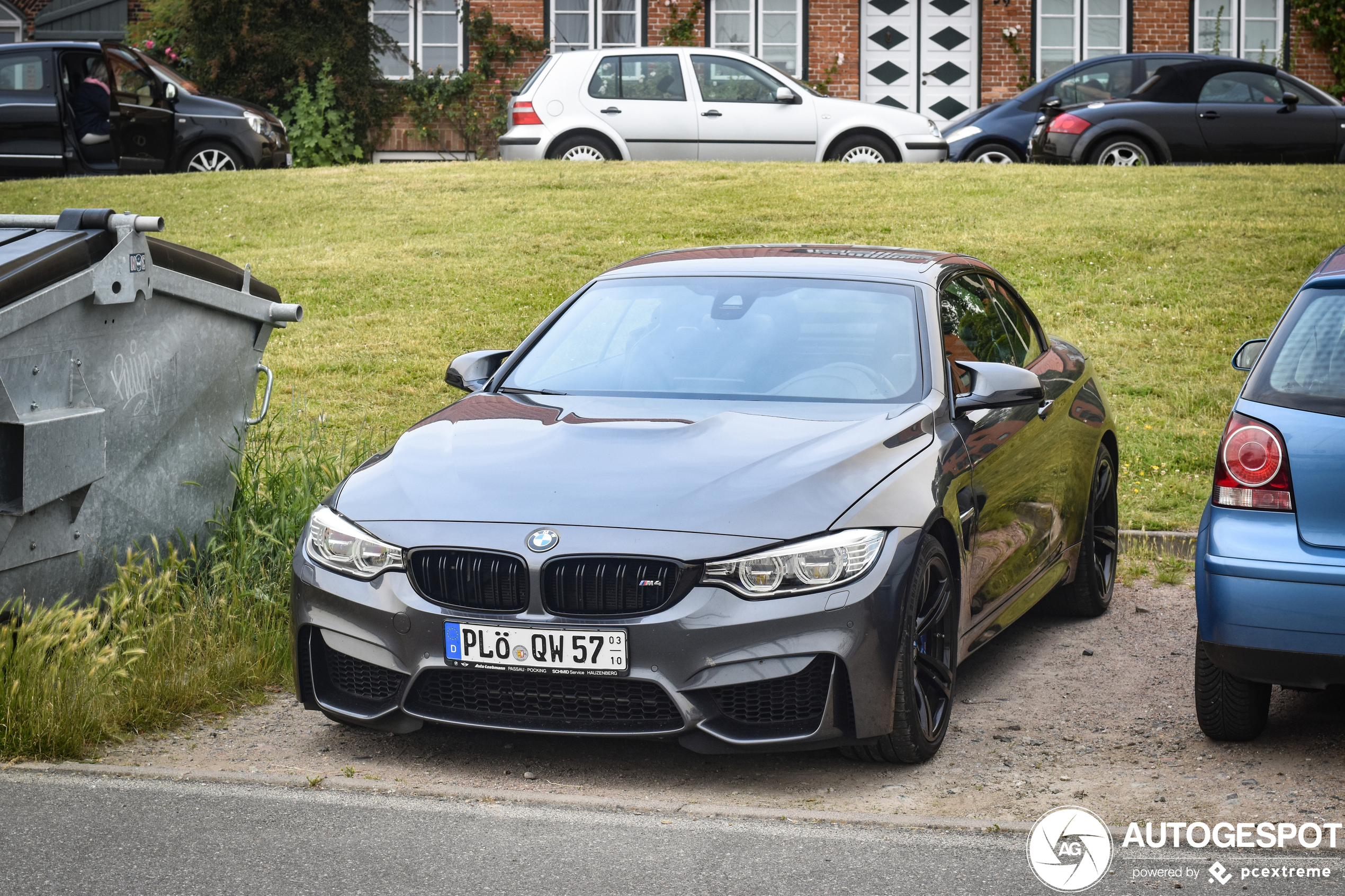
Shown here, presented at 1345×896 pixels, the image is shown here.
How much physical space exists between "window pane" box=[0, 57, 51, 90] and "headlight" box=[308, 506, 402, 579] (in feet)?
47.8

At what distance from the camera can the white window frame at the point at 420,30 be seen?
24859mm

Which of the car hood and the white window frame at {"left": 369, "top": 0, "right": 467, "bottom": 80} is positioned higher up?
the white window frame at {"left": 369, "top": 0, "right": 467, "bottom": 80}

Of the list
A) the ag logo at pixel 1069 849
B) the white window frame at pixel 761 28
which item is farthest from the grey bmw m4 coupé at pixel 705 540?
the white window frame at pixel 761 28

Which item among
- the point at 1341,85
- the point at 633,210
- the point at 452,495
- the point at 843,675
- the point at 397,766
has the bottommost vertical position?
the point at 397,766

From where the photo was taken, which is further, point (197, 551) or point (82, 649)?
point (197, 551)

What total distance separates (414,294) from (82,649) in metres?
7.25

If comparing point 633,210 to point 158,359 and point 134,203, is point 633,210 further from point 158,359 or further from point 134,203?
point 158,359

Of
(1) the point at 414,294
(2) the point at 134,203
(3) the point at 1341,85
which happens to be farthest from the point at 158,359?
(3) the point at 1341,85

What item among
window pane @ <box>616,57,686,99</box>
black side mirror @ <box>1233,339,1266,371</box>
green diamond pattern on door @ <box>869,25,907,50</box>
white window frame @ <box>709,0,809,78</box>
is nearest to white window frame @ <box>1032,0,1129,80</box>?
green diamond pattern on door @ <box>869,25,907,50</box>

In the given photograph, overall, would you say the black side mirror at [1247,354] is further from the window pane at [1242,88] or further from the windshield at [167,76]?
the windshield at [167,76]

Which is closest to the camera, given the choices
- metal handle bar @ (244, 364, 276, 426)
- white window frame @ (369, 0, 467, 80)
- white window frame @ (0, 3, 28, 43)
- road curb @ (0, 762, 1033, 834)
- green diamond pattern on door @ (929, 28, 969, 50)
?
road curb @ (0, 762, 1033, 834)

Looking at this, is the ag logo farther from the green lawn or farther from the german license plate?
the green lawn

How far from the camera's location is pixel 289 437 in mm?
8391

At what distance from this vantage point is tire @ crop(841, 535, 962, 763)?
4199 mm
